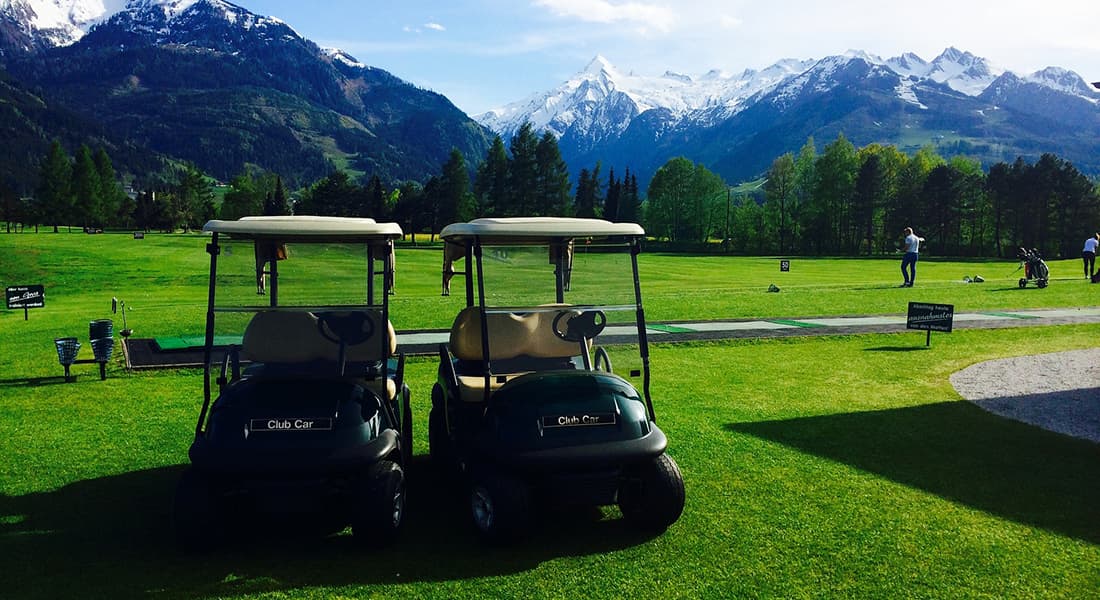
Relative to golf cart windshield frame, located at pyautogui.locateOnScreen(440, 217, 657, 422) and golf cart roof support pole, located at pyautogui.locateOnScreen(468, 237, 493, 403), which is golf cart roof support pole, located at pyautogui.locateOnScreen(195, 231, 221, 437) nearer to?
golf cart windshield frame, located at pyautogui.locateOnScreen(440, 217, 657, 422)

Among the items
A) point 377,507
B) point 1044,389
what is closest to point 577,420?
point 377,507

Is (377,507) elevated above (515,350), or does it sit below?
below

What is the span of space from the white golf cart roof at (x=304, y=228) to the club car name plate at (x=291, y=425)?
1.54 metres

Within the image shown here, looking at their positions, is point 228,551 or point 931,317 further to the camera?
point 931,317

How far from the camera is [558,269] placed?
23.3ft

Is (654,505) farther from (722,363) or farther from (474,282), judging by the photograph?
(722,363)

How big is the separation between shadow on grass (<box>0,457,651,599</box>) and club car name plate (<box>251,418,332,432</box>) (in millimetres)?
879

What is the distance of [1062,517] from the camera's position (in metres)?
5.96

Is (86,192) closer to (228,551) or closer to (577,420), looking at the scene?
(228,551)

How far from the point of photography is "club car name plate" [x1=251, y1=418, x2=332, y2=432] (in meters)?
5.12

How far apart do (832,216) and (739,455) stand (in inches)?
3353

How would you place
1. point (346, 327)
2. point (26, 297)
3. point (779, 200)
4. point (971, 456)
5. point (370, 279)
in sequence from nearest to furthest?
1. point (346, 327)
2. point (370, 279)
3. point (971, 456)
4. point (26, 297)
5. point (779, 200)

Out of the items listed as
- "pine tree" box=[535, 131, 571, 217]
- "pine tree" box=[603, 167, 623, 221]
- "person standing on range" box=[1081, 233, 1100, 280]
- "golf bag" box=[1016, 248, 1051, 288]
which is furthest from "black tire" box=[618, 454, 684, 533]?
"pine tree" box=[603, 167, 623, 221]

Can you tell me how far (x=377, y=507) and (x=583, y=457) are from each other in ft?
4.80
